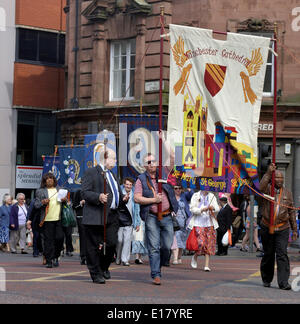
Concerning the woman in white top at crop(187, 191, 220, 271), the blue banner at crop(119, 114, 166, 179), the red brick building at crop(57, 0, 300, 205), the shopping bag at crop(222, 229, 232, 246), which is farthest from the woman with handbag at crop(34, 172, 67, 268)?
the blue banner at crop(119, 114, 166, 179)

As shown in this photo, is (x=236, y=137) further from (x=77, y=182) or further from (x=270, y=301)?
(x=77, y=182)

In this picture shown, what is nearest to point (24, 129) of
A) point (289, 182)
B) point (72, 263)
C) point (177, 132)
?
point (289, 182)

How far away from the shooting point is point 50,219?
16688mm

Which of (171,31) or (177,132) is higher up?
(171,31)

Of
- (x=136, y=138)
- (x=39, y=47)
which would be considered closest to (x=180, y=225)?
(x=136, y=138)

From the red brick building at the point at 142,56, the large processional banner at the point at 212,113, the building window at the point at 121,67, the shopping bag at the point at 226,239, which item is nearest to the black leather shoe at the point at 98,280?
the large processional banner at the point at 212,113

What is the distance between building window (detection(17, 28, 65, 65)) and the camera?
3884 centimetres

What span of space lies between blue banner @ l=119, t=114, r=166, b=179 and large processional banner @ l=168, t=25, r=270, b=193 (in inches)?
558

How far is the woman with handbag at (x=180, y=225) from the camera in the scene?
19.3m

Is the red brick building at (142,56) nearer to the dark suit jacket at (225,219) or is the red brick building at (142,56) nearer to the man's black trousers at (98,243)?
the dark suit jacket at (225,219)

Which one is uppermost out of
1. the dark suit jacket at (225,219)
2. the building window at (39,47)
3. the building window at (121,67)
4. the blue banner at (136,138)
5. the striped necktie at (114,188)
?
the building window at (39,47)
